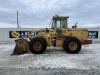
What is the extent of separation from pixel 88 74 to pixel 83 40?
713 centimetres

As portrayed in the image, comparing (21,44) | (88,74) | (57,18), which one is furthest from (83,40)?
(88,74)

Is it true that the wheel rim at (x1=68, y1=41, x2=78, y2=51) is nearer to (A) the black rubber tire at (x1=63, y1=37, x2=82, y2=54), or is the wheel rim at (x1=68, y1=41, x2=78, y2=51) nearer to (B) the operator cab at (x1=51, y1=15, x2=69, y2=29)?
(A) the black rubber tire at (x1=63, y1=37, x2=82, y2=54)

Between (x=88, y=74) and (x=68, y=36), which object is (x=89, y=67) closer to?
(x=88, y=74)

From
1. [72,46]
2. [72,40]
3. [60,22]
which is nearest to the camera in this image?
[72,40]

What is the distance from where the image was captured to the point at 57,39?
15438mm

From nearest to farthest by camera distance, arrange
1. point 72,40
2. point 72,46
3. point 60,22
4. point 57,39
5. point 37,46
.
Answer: point 37,46, point 72,40, point 72,46, point 57,39, point 60,22

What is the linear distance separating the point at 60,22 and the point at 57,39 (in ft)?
3.91

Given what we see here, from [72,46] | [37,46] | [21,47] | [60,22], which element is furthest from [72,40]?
[21,47]

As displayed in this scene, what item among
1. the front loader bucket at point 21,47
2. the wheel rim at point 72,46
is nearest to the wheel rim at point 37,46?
the front loader bucket at point 21,47

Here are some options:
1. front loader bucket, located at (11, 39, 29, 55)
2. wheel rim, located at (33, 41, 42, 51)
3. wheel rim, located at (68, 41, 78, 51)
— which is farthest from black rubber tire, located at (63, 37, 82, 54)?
front loader bucket, located at (11, 39, 29, 55)

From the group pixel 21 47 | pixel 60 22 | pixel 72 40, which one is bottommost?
pixel 21 47

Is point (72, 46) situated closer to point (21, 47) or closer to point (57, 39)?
point (57, 39)

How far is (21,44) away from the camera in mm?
15141

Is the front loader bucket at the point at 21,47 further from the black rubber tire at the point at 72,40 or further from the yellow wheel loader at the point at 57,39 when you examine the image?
the black rubber tire at the point at 72,40
